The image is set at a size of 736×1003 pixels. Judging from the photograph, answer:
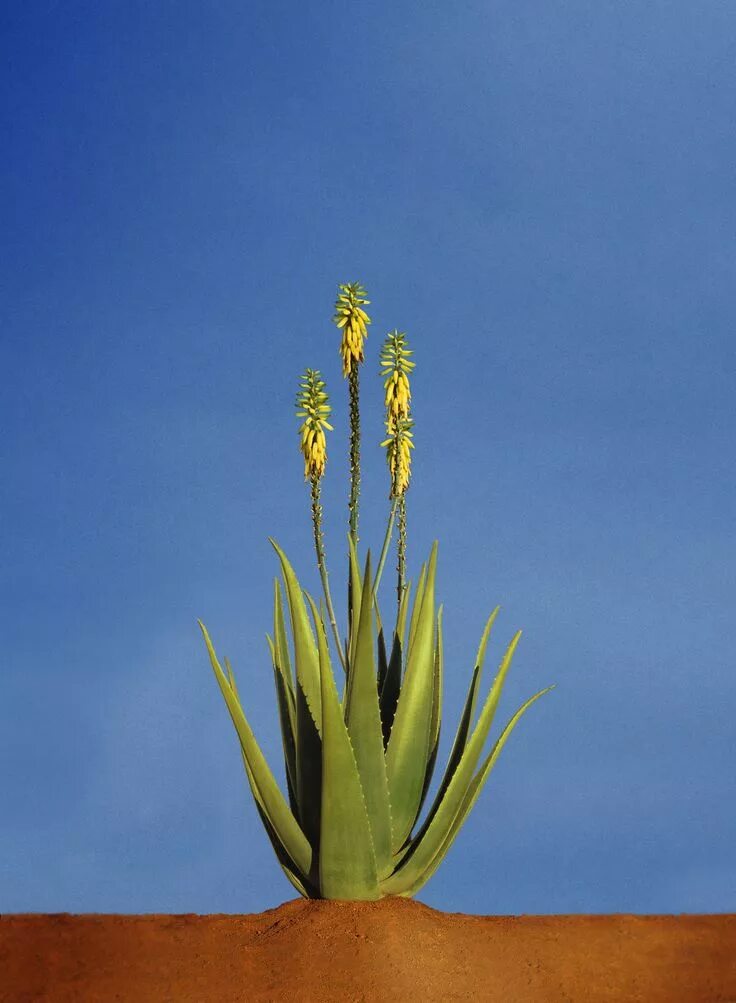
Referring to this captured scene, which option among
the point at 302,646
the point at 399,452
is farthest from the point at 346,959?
→ the point at 399,452

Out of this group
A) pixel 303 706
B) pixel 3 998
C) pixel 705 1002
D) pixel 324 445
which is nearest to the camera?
pixel 3 998

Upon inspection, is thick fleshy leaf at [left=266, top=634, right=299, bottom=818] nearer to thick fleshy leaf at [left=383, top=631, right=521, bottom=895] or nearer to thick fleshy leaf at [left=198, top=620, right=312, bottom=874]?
thick fleshy leaf at [left=198, top=620, right=312, bottom=874]

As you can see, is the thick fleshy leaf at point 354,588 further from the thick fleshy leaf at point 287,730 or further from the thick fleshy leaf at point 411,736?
the thick fleshy leaf at point 287,730

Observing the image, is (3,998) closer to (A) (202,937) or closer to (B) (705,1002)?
(A) (202,937)

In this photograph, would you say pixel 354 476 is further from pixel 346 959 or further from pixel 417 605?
pixel 346 959

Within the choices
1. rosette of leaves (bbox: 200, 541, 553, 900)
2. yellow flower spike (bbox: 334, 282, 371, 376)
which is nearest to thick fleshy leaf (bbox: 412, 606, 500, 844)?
rosette of leaves (bbox: 200, 541, 553, 900)

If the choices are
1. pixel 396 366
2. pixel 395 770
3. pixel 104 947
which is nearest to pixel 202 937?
pixel 104 947
